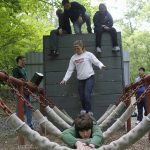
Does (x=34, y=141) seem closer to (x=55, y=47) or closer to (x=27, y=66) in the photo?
(x=55, y=47)

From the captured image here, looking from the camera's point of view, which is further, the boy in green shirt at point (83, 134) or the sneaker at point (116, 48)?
the sneaker at point (116, 48)

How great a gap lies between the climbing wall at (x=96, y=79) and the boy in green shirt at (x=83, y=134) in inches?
201

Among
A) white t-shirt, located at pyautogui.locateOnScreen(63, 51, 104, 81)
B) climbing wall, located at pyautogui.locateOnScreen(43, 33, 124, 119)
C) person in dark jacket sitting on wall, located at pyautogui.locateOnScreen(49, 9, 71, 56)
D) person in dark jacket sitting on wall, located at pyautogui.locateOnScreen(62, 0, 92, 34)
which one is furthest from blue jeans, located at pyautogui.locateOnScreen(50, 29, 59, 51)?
white t-shirt, located at pyautogui.locateOnScreen(63, 51, 104, 81)

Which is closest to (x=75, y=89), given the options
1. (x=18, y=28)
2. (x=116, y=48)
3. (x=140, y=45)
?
(x=116, y=48)

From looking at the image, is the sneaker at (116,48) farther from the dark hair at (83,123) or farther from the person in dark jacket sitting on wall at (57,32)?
the dark hair at (83,123)

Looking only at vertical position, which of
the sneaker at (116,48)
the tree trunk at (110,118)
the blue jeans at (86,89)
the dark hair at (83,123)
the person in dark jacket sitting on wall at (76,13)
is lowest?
the tree trunk at (110,118)

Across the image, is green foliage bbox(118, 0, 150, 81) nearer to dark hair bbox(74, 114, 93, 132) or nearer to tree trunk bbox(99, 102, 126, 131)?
tree trunk bbox(99, 102, 126, 131)

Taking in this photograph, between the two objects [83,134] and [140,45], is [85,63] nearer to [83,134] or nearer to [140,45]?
[83,134]

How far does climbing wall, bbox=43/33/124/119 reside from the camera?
29.8 ft

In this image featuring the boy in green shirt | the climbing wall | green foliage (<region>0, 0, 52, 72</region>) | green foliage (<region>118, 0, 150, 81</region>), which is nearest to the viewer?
the boy in green shirt

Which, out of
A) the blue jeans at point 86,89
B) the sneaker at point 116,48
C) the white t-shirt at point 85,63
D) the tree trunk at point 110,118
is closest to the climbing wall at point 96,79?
the sneaker at point 116,48

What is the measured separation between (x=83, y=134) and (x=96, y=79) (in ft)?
17.3

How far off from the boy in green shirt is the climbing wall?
511 centimetres

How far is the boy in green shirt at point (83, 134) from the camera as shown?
3738 millimetres
